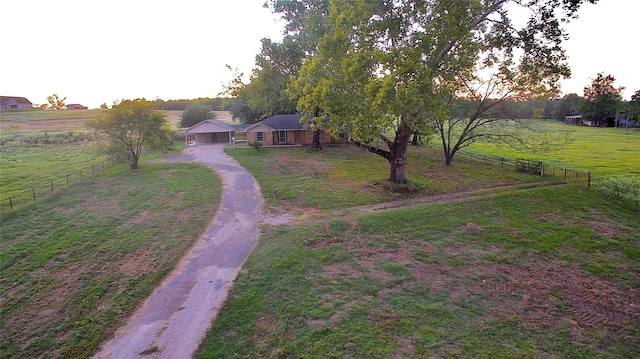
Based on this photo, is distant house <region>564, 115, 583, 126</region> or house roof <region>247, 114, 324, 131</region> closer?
house roof <region>247, 114, 324, 131</region>

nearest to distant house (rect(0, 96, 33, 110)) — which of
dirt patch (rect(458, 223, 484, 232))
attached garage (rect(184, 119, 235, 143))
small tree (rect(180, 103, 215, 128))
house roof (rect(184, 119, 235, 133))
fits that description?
small tree (rect(180, 103, 215, 128))

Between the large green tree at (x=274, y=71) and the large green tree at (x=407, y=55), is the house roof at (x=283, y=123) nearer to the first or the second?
the large green tree at (x=274, y=71)

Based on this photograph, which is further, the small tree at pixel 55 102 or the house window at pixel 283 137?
the small tree at pixel 55 102

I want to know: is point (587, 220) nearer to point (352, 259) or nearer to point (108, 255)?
point (352, 259)

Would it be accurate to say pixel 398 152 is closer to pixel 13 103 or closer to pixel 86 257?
pixel 86 257

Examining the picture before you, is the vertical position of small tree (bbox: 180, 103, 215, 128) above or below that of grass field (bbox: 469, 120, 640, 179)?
above

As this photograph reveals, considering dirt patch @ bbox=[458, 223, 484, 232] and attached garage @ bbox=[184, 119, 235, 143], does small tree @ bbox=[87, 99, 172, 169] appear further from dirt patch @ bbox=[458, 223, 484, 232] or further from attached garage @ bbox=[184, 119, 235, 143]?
dirt patch @ bbox=[458, 223, 484, 232]

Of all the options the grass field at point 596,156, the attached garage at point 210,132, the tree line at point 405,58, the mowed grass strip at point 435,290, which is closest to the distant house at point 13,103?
the attached garage at point 210,132
